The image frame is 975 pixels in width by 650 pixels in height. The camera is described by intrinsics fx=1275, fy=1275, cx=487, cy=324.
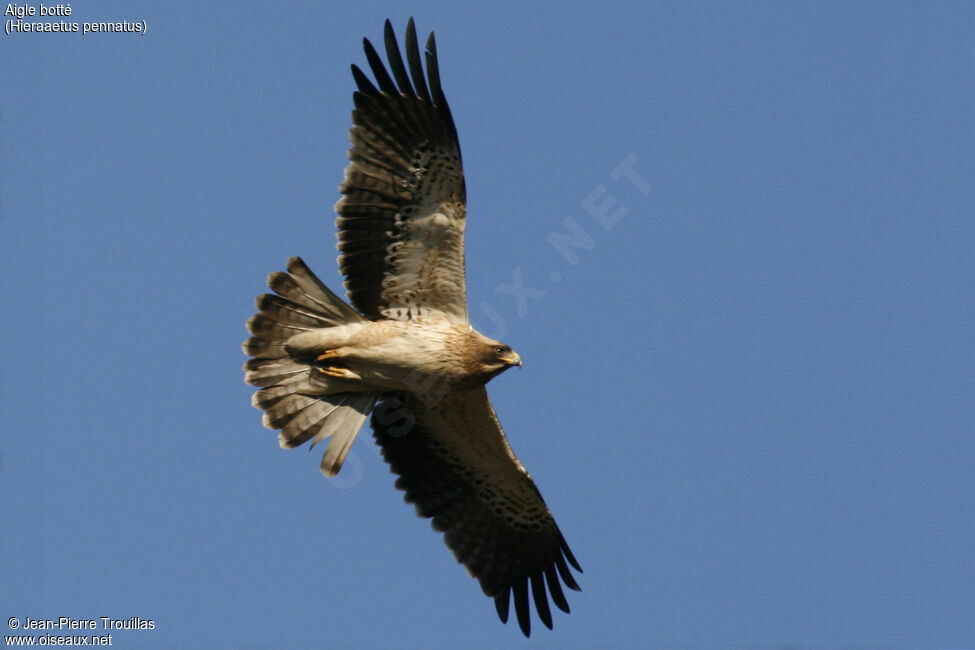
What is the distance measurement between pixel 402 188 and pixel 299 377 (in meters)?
1.83

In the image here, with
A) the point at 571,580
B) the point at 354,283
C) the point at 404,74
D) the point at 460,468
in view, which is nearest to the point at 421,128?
the point at 404,74

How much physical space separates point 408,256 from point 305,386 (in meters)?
1.43

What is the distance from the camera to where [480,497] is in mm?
11711

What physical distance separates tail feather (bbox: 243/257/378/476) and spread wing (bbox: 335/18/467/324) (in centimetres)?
30

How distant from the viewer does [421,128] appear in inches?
413

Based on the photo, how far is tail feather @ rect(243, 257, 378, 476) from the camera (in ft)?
34.6

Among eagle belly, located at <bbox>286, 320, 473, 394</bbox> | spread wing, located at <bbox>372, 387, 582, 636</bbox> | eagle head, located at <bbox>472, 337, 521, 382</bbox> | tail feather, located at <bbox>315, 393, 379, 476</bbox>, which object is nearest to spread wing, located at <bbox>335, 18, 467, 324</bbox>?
eagle belly, located at <bbox>286, 320, 473, 394</bbox>

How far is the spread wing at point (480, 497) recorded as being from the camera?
37.2 feet

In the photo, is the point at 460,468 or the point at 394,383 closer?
the point at 394,383

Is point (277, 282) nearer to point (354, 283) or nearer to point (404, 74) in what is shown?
point (354, 283)

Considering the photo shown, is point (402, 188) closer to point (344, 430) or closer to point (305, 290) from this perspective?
point (305, 290)

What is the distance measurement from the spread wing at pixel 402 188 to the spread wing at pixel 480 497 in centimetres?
125

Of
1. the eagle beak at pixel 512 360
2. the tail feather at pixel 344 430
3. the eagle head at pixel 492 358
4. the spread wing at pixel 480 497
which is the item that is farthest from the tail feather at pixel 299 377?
the eagle beak at pixel 512 360

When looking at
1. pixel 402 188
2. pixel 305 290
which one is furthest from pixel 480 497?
pixel 402 188
